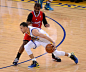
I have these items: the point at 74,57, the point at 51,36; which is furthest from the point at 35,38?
the point at 51,36

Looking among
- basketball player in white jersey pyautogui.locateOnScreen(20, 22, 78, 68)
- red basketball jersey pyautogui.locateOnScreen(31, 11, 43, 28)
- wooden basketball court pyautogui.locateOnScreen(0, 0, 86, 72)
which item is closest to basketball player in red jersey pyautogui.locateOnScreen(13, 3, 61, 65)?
red basketball jersey pyautogui.locateOnScreen(31, 11, 43, 28)

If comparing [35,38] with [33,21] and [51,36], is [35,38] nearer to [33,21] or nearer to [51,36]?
[33,21]

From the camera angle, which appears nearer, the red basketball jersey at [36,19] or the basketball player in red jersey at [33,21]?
the basketball player in red jersey at [33,21]

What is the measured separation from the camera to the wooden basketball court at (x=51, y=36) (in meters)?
4.68

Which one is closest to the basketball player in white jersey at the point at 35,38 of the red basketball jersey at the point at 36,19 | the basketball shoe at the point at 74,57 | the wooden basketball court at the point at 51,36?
the basketball shoe at the point at 74,57

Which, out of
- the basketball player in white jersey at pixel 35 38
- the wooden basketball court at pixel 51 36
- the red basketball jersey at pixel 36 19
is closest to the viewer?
the basketball player in white jersey at pixel 35 38

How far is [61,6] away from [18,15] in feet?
10.2

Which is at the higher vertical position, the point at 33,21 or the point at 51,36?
the point at 33,21

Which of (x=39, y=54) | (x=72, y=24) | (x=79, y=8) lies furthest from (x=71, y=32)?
(x=79, y=8)

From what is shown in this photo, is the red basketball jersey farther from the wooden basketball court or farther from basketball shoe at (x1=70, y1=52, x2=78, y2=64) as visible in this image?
basketball shoe at (x1=70, y1=52, x2=78, y2=64)

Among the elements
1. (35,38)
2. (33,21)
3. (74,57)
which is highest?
(33,21)

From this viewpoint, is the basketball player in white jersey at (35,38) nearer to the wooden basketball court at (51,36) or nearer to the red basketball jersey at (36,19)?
the wooden basketball court at (51,36)

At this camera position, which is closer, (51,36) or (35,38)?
(35,38)

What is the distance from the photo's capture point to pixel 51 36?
22.1ft
